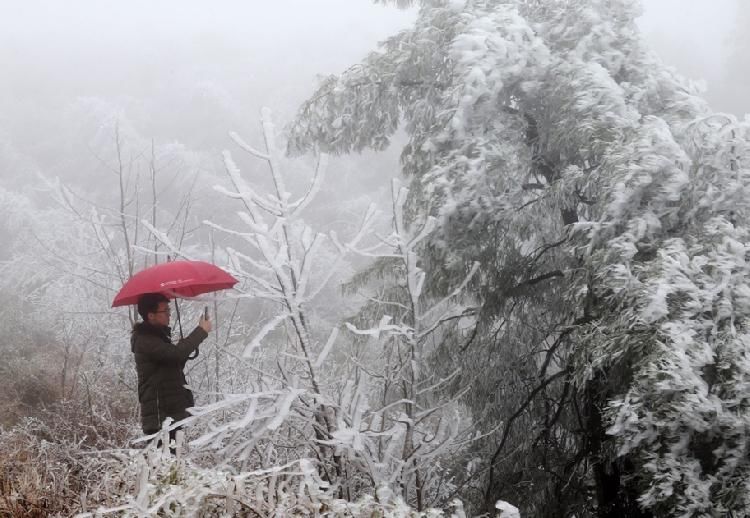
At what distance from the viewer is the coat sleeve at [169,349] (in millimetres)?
3426

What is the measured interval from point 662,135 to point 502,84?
137 centimetres

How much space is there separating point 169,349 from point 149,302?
1.12ft

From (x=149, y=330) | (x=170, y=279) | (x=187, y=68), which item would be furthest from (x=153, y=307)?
(x=187, y=68)

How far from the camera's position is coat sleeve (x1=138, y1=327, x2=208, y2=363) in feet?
11.2

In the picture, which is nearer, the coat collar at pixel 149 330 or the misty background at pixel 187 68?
the coat collar at pixel 149 330

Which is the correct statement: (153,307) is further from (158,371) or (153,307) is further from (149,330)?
(158,371)

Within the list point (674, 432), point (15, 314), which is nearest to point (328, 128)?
point (674, 432)

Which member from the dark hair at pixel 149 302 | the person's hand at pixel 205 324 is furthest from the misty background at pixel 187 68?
the person's hand at pixel 205 324

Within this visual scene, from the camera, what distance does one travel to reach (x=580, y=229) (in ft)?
13.2

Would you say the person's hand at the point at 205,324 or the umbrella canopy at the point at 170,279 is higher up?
the umbrella canopy at the point at 170,279

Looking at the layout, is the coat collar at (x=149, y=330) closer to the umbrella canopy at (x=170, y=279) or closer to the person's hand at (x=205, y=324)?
the umbrella canopy at (x=170, y=279)

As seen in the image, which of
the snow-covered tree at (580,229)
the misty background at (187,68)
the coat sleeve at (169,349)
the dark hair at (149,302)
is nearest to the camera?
the snow-covered tree at (580,229)

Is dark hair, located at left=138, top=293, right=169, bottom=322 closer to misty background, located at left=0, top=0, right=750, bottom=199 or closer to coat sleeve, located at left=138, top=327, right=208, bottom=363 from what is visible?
coat sleeve, located at left=138, top=327, right=208, bottom=363

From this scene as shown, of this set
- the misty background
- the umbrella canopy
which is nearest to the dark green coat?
the umbrella canopy
